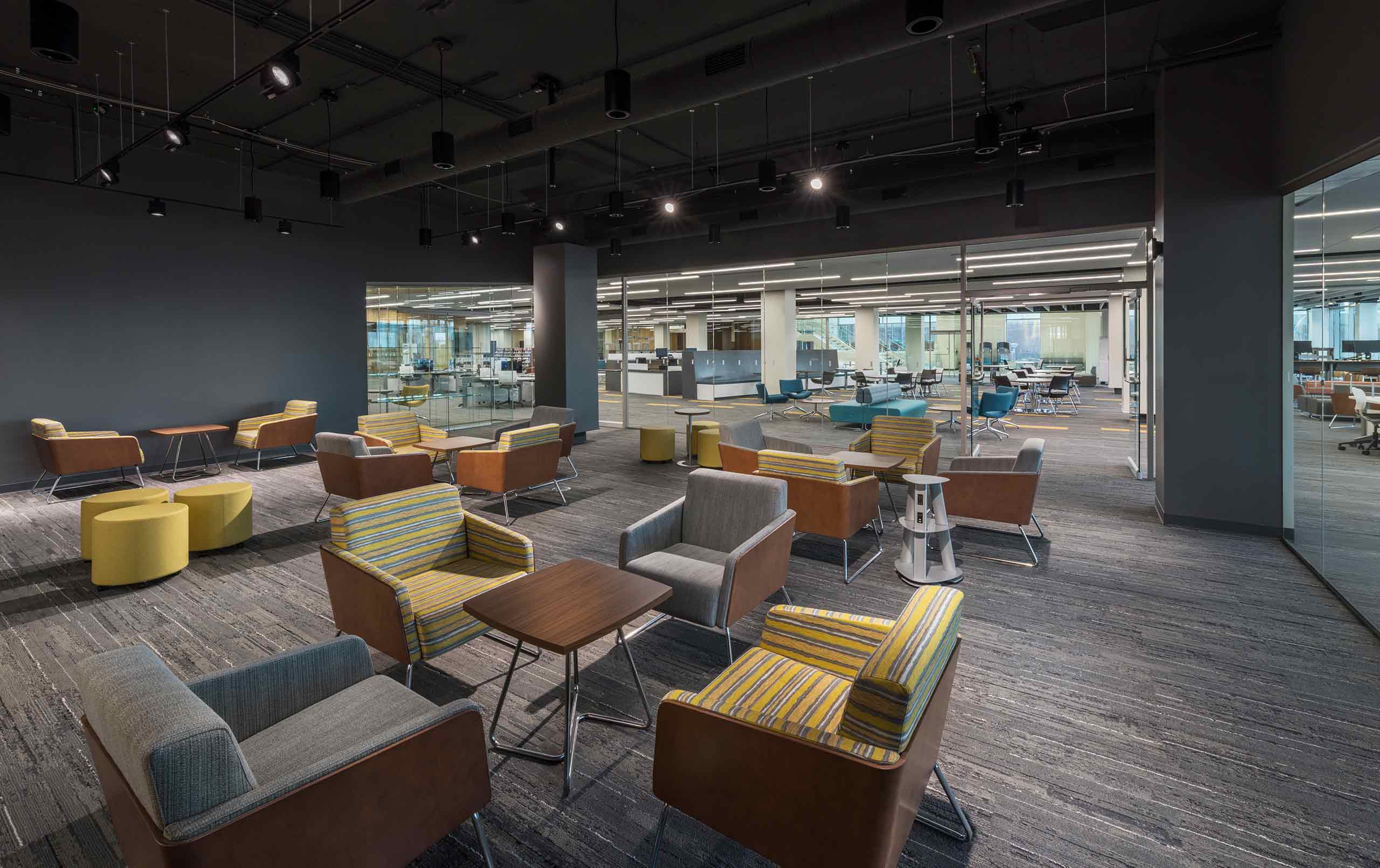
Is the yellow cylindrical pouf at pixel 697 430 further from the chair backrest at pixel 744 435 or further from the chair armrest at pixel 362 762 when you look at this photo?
the chair armrest at pixel 362 762

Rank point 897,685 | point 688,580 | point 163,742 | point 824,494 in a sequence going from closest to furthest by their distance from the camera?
point 163,742 < point 897,685 < point 688,580 < point 824,494

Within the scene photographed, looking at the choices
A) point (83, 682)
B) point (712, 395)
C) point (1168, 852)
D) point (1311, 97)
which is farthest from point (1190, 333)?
point (712, 395)

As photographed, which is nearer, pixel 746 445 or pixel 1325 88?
pixel 1325 88

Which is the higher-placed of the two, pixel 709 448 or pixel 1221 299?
pixel 1221 299

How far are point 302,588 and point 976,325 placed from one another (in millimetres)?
9333

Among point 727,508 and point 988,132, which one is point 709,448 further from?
point 988,132

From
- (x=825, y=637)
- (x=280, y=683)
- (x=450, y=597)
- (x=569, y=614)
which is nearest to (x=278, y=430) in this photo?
(x=450, y=597)

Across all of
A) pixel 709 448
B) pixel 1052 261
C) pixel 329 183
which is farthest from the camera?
pixel 1052 261

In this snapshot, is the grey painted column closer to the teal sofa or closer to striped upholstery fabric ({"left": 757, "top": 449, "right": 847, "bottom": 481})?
the teal sofa

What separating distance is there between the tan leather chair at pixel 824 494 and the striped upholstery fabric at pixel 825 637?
Answer: 215cm

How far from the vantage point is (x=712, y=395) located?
48.5 feet

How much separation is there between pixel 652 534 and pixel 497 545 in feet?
3.13

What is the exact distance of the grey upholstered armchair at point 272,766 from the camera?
1.45 metres

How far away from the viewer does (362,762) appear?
1691 mm
